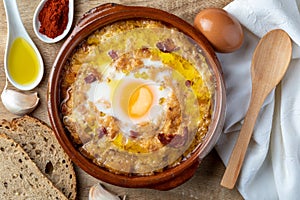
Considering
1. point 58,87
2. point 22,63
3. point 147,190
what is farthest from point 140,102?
point 22,63

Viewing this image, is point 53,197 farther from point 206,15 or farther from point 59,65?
point 206,15

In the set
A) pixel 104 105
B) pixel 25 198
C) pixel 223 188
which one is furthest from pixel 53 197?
pixel 223 188

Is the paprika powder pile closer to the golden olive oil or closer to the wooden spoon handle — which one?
the golden olive oil

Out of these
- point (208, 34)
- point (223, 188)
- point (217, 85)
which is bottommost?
point (223, 188)

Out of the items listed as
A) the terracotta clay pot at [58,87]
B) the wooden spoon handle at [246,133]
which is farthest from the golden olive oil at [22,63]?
the wooden spoon handle at [246,133]

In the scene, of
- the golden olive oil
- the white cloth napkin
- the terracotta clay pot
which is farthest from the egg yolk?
the golden olive oil

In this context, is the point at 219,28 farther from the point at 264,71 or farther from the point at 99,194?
the point at 99,194
